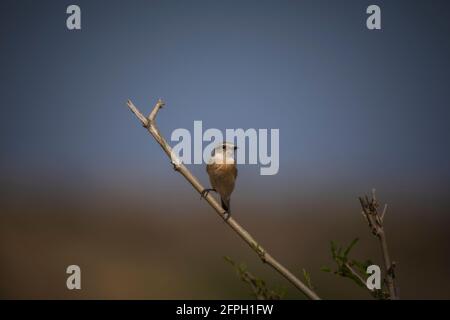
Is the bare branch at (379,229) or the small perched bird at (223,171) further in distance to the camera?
the small perched bird at (223,171)

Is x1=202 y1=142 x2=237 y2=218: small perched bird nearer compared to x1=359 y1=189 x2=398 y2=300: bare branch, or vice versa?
x1=359 y1=189 x2=398 y2=300: bare branch

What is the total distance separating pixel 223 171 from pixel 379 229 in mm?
2884

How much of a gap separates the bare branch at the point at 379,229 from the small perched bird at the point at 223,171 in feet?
9.02

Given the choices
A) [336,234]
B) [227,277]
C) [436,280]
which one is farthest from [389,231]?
[227,277]

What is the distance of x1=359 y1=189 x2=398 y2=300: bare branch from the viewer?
1.61m

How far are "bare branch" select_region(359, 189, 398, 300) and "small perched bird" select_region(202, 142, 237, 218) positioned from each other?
9.02 feet

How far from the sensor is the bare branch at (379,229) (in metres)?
1.61

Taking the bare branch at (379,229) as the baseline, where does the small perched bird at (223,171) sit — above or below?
above

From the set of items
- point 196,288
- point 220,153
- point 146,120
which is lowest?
point 196,288

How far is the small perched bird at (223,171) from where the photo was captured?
4.41 meters

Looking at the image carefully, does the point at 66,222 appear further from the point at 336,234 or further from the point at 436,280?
the point at 436,280
